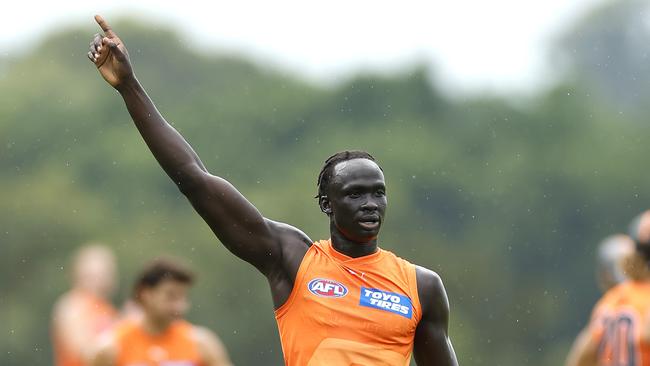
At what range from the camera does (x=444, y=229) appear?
2135 inches

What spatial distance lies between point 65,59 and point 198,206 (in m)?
65.5

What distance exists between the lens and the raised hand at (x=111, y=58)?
8.13m

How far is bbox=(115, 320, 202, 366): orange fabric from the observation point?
43.0 feet

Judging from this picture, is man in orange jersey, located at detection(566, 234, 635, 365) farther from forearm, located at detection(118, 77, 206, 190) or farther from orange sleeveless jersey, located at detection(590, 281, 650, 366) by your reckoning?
forearm, located at detection(118, 77, 206, 190)

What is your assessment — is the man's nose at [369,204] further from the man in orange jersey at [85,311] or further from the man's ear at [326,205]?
the man in orange jersey at [85,311]

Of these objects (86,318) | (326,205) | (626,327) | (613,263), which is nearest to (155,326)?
(86,318)

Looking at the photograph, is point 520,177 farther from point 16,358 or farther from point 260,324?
point 16,358

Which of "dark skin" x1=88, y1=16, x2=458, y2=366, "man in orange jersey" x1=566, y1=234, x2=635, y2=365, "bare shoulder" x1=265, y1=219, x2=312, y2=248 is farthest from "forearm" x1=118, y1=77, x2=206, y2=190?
"man in orange jersey" x1=566, y1=234, x2=635, y2=365

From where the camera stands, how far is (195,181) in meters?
8.05

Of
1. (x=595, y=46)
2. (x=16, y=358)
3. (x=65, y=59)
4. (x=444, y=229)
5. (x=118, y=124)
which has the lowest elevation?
(x=16, y=358)

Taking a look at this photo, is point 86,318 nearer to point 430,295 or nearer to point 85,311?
point 85,311

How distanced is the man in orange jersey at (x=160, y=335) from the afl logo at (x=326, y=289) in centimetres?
509

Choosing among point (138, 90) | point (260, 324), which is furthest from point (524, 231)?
point (138, 90)

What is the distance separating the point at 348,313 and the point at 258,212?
2.18ft
